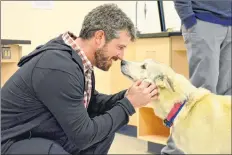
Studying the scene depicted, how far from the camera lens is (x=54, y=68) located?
134 cm

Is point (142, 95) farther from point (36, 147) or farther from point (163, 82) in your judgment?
point (36, 147)

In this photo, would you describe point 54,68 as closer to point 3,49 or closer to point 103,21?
point 103,21

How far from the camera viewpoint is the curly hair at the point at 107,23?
4.92ft

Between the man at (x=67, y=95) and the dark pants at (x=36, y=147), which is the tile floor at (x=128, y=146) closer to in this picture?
the man at (x=67, y=95)

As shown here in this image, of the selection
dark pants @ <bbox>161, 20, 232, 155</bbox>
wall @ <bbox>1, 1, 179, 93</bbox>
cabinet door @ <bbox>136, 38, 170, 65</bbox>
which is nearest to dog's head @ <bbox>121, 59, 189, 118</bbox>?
dark pants @ <bbox>161, 20, 232, 155</bbox>

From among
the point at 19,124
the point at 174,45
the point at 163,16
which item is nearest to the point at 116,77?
the point at 163,16

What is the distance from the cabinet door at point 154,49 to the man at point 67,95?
30.7 inches

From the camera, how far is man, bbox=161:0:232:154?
1866mm

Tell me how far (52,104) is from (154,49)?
3.94 feet

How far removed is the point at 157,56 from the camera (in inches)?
93.2

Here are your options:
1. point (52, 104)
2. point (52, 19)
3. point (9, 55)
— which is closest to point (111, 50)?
point (52, 104)

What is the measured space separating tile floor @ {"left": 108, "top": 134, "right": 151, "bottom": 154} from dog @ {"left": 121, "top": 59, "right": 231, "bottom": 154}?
109 centimetres

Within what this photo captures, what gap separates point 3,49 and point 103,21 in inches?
46.5

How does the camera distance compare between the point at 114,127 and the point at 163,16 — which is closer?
the point at 114,127
